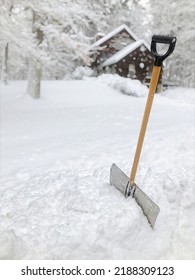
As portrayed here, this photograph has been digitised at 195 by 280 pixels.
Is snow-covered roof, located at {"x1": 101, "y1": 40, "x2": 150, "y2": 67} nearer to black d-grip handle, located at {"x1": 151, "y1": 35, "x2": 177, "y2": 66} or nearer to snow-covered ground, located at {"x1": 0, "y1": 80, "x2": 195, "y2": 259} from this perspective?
snow-covered ground, located at {"x1": 0, "y1": 80, "x2": 195, "y2": 259}

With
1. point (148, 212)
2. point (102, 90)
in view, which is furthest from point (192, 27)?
point (148, 212)

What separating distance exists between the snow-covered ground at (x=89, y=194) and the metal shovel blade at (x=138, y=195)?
7 cm

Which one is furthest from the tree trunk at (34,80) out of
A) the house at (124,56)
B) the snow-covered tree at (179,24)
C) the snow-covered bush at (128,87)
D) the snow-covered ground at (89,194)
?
the house at (124,56)

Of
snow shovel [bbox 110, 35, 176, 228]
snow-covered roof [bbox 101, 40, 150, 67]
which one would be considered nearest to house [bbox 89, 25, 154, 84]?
snow-covered roof [bbox 101, 40, 150, 67]

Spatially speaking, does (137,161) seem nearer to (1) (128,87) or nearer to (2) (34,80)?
(2) (34,80)

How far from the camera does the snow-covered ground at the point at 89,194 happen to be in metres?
3.11

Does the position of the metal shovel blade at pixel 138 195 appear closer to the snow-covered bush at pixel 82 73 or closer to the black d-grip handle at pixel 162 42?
the black d-grip handle at pixel 162 42

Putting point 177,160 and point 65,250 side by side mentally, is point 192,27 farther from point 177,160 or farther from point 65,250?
point 65,250

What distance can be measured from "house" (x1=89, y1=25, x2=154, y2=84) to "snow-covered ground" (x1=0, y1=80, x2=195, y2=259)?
19.5m

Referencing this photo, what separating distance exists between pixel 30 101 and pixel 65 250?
11492mm

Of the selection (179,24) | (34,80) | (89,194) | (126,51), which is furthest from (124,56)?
(89,194)

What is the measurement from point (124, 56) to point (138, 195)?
2565 centimetres

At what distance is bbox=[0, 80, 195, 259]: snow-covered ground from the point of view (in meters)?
3.11

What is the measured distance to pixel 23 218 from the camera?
341cm
